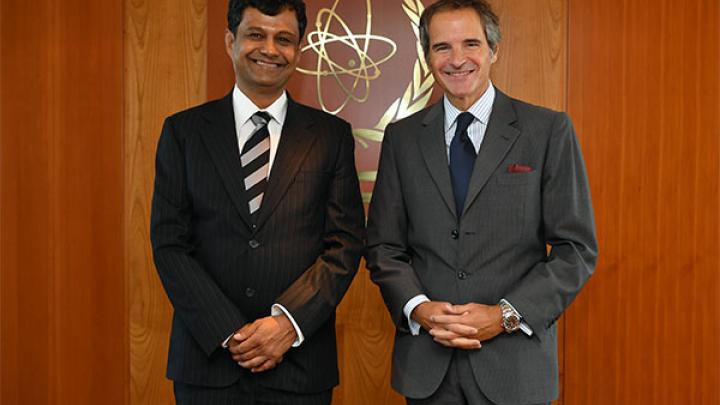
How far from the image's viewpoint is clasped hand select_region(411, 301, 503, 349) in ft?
6.50

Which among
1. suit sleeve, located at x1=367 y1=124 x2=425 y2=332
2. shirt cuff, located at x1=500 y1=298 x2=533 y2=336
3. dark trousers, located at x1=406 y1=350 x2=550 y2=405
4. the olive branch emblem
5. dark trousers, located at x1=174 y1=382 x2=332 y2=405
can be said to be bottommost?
dark trousers, located at x1=174 y1=382 x2=332 y2=405

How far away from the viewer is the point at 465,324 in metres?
1.98

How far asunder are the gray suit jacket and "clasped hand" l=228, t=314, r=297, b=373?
319 millimetres

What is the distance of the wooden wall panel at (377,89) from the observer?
311cm

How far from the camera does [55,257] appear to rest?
320 centimetres

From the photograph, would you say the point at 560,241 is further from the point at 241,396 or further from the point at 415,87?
the point at 415,87

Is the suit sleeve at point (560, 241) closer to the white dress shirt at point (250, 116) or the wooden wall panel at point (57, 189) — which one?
the white dress shirt at point (250, 116)

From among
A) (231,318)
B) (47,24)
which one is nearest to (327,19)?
(47,24)

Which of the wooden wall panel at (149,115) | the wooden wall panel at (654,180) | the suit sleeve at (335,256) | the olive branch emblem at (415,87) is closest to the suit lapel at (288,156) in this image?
the suit sleeve at (335,256)

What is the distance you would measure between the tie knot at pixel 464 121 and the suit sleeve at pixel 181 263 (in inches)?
34.0

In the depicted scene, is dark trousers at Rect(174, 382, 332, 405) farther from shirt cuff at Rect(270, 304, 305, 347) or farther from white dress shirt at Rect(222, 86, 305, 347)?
white dress shirt at Rect(222, 86, 305, 347)

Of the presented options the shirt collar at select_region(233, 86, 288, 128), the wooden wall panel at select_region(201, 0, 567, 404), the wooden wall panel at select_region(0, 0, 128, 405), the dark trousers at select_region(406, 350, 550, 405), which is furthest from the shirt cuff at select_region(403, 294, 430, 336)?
the wooden wall panel at select_region(0, 0, 128, 405)

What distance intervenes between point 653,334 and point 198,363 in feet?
6.44

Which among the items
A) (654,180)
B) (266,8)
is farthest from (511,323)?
(654,180)
